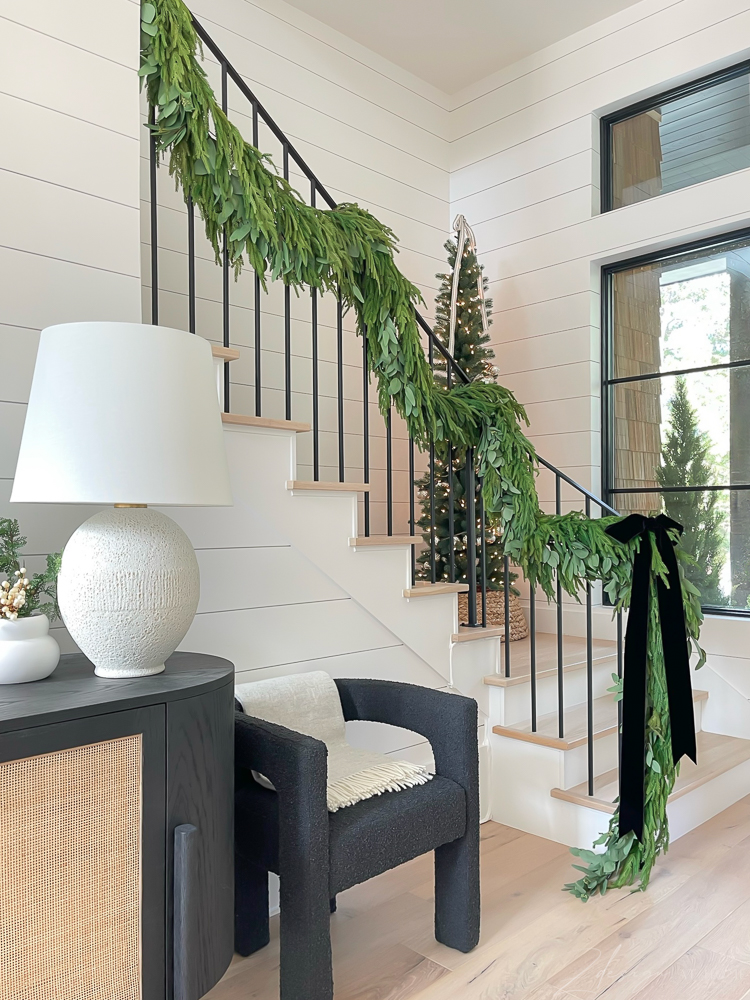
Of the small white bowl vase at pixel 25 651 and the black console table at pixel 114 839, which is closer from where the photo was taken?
the black console table at pixel 114 839

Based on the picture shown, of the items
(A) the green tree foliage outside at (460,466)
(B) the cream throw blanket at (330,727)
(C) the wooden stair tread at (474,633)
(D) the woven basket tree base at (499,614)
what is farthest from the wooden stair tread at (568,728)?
(B) the cream throw blanket at (330,727)

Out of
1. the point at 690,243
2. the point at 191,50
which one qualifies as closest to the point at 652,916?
the point at 191,50

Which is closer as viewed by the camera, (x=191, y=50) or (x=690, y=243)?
(x=191, y=50)

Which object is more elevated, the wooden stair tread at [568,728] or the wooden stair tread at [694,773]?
the wooden stair tread at [568,728]

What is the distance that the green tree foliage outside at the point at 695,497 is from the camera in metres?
3.42

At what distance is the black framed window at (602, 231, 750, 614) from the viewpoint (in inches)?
133

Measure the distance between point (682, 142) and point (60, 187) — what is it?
307 centimetres

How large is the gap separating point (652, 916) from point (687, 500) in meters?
2.00

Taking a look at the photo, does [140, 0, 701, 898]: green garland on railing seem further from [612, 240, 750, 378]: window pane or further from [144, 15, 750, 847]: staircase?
[612, 240, 750, 378]: window pane

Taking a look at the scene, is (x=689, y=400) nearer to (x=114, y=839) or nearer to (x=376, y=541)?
(x=376, y=541)

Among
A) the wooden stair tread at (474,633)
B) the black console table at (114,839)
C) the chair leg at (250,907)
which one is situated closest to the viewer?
the black console table at (114,839)

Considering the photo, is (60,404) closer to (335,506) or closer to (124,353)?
(124,353)

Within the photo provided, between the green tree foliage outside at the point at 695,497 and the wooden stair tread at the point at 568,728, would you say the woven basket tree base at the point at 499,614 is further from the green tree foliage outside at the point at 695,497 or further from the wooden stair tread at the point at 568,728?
the green tree foliage outside at the point at 695,497

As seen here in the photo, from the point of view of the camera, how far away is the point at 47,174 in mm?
1707
